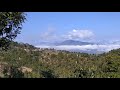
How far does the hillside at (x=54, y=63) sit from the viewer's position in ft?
61.7

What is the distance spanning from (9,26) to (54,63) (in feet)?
40.9

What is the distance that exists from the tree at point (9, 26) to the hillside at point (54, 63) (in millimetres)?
2968

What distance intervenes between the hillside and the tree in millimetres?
2968

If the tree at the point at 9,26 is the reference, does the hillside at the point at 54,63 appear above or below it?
below

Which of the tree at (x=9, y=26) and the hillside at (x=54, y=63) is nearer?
the tree at (x=9, y=26)

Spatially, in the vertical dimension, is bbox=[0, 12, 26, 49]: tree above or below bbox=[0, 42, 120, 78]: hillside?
above

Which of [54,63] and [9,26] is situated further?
[54,63]

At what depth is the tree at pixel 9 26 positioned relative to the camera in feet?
43.0

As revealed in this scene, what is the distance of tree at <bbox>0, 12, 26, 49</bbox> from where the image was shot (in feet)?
43.0

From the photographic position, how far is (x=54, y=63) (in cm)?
2542
